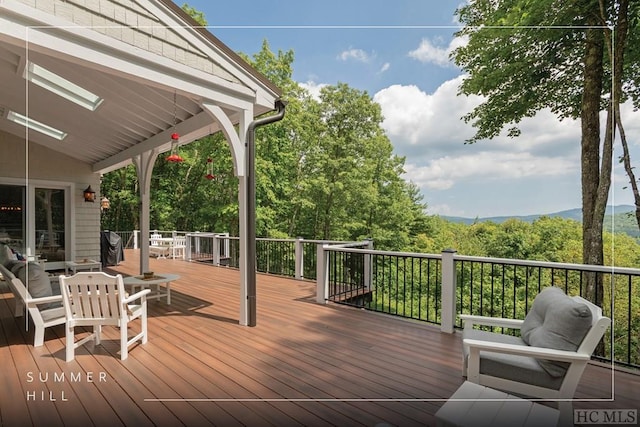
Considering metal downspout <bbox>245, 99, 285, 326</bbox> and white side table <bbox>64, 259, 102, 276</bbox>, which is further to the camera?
white side table <bbox>64, 259, 102, 276</bbox>

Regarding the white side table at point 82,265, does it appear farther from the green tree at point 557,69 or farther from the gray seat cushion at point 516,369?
the green tree at point 557,69

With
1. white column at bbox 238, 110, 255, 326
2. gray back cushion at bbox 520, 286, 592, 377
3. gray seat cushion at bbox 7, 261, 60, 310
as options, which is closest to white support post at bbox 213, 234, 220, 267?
white column at bbox 238, 110, 255, 326

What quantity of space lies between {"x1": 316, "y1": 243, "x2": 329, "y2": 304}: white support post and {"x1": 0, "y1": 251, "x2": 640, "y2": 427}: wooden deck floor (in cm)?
83

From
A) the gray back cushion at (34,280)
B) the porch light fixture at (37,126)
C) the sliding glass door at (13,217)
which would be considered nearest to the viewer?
the gray back cushion at (34,280)

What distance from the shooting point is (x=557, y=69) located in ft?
23.3

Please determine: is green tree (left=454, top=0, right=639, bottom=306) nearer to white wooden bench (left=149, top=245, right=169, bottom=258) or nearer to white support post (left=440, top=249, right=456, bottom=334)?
white support post (left=440, top=249, right=456, bottom=334)

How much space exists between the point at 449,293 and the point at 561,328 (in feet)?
5.50

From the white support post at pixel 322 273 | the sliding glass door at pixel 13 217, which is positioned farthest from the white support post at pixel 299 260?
the sliding glass door at pixel 13 217

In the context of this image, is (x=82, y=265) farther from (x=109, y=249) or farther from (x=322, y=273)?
(x=322, y=273)

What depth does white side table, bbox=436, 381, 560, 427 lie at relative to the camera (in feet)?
5.03

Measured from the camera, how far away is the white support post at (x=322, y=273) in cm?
508

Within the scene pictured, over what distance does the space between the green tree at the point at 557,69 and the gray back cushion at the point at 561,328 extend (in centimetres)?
443

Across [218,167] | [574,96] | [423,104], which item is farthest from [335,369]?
[218,167]

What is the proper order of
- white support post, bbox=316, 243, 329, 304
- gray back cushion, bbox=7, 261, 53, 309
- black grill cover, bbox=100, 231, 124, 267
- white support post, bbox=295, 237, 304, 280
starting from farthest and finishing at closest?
black grill cover, bbox=100, 231, 124, 267 → white support post, bbox=295, 237, 304, 280 → white support post, bbox=316, 243, 329, 304 → gray back cushion, bbox=7, 261, 53, 309
